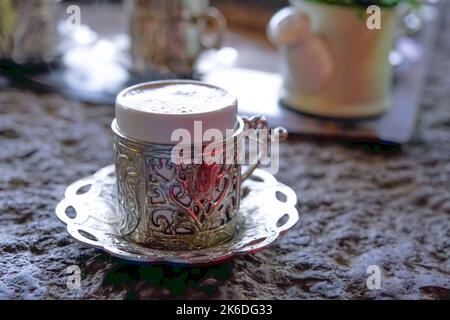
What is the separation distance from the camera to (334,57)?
926 millimetres

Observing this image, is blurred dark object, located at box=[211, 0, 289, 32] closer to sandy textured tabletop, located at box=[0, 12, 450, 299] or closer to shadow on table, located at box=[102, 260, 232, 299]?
sandy textured tabletop, located at box=[0, 12, 450, 299]

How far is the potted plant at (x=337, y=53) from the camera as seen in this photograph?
90cm

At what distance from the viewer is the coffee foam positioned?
53cm

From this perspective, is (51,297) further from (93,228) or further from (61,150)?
(61,150)

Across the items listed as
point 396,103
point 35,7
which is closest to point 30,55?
point 35,7

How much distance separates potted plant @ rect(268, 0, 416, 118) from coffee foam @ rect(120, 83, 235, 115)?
1.22 feet

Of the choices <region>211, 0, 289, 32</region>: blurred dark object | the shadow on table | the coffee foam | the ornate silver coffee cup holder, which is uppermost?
the coffee foam

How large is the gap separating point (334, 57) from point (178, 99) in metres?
0.43

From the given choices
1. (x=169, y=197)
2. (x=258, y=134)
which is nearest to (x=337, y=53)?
(x=258, y=134)

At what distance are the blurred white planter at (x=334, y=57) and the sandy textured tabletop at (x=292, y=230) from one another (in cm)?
9

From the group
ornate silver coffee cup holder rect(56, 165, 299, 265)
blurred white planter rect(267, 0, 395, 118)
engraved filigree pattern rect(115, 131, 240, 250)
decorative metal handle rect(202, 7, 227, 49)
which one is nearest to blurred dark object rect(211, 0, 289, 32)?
decorative metal handle rect(202, 7, 227, 49)
